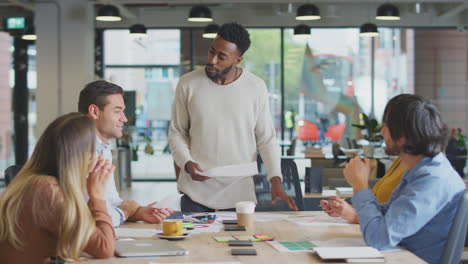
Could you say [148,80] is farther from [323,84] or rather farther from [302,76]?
[323,84]

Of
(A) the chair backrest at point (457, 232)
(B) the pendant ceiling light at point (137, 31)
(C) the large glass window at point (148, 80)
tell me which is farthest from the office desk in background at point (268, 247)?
(C) the large glass window at point (148, 80)

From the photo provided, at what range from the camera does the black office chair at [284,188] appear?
13.1ft

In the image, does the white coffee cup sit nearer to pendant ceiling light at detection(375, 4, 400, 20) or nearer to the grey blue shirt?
the grey blue shirt

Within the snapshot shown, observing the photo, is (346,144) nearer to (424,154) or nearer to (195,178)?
(195,178)

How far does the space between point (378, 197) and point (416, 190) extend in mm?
850

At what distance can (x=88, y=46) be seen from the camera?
39.9ft

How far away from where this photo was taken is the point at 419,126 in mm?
2627

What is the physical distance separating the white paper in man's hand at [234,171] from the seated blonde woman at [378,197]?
2.08 ft

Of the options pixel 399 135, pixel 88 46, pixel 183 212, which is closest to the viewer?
pixel 399 135

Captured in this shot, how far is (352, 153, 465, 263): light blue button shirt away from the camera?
99.3 inches

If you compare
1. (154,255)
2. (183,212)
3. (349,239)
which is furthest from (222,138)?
(154,255)

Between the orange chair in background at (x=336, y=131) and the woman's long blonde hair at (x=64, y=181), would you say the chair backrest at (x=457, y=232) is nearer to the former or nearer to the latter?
the woman's long blonde hair at (x=64, y=181)

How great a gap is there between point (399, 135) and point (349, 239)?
0.46 m

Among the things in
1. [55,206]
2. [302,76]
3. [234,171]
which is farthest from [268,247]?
[302,76]
